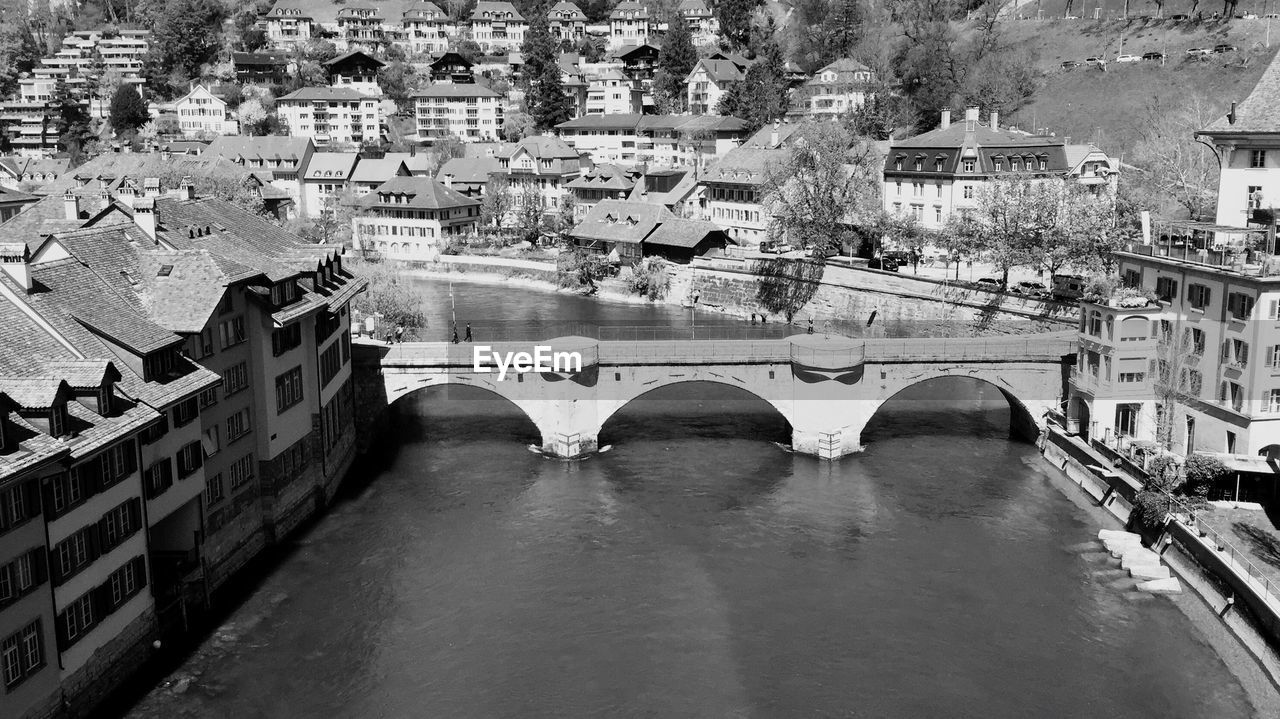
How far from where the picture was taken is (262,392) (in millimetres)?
43969

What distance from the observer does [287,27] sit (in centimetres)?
19150

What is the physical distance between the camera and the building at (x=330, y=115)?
534 ft

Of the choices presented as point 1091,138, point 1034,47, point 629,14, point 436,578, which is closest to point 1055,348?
point 436,578

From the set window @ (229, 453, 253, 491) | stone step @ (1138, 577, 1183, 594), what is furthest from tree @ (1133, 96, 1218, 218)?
window @ (229, 453, 253, 491)

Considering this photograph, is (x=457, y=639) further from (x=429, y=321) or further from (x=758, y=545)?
(x=429, y=321)

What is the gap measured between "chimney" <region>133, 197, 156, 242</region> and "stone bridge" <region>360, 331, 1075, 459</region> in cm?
1317

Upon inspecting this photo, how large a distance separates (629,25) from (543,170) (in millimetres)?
67627

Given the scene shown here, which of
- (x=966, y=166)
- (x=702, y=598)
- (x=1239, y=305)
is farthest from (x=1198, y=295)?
(x=966, y=166)

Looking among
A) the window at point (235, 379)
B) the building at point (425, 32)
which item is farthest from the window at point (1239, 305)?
the building at point (425, 32)

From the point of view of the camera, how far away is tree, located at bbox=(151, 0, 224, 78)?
596 feet

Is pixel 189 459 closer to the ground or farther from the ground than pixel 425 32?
closer to the ground

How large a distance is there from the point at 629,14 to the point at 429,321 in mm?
115484

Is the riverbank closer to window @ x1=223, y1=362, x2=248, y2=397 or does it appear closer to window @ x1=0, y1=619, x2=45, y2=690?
window @ x1=223, y1=362, x2=248, y2=397

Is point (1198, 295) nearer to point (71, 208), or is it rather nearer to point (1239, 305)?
point (1239, 305)
